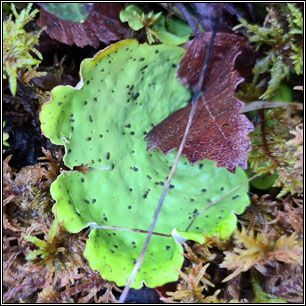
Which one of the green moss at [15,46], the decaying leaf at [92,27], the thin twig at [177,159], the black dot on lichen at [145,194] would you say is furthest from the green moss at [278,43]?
the green moss at [15,46]

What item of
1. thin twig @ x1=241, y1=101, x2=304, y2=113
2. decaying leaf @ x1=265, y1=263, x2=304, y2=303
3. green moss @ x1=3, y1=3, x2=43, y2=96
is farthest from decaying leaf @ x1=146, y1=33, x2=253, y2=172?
green moss @ x1=3, y1=3, x2=43, y2=96

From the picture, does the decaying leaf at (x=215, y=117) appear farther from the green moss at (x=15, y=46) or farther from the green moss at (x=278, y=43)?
the green moss at (x=15, y=46)

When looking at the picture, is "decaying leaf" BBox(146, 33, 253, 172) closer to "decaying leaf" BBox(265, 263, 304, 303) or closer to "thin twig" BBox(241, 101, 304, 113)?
"thin twig" BBox(241, 101, 304, 113)

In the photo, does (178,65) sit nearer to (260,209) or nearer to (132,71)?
(132,71)

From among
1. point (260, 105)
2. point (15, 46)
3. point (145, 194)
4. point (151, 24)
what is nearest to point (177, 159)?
point (145, 194)

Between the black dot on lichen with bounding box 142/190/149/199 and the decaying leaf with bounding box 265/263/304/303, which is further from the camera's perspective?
the black dot on lichen with bounding box 142/190/149/199

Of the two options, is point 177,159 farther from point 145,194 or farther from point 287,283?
point 287,283
